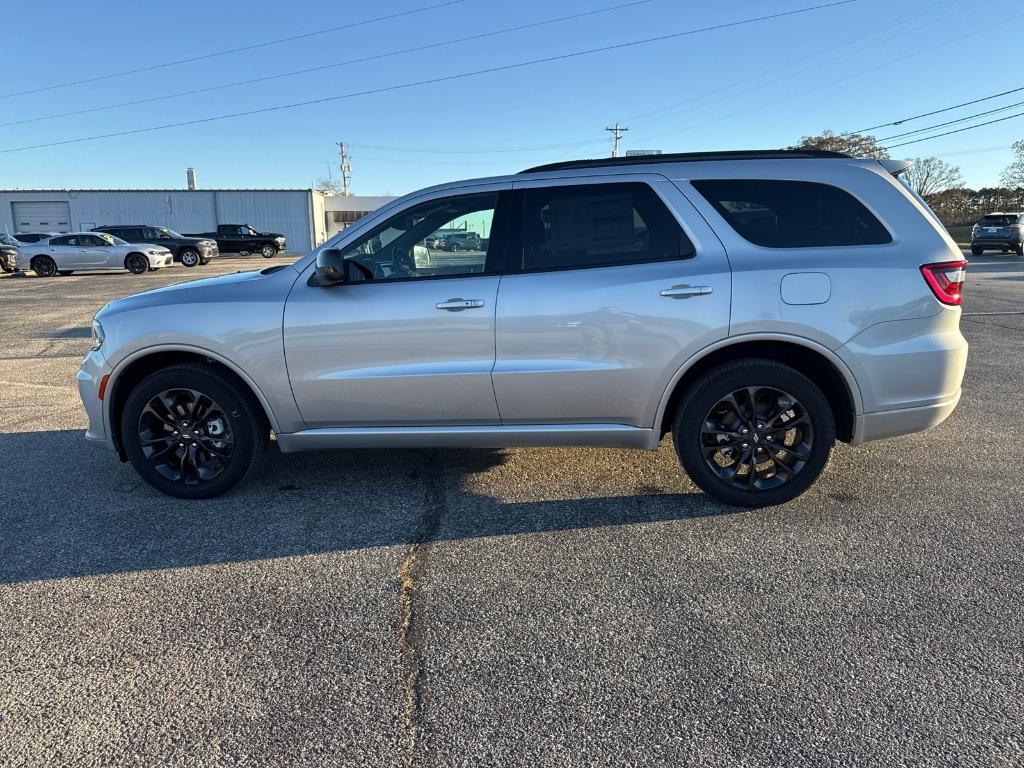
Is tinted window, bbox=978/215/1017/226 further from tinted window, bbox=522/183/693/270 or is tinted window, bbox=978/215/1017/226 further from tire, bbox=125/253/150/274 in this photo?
tire, bbox=125/253/150/274

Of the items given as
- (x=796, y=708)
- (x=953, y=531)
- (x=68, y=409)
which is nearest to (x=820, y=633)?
(x=796, y=708)

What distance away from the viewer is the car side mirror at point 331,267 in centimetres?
381

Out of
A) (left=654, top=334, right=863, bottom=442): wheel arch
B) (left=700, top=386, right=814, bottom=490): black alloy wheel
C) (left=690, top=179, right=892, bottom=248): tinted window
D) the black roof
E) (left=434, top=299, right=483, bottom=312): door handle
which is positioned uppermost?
the black roof

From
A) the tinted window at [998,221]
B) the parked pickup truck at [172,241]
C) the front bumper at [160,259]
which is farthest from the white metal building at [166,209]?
the tinted window at [998,221]

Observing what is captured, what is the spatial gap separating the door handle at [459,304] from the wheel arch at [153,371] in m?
1.20

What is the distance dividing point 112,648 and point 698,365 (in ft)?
10.1

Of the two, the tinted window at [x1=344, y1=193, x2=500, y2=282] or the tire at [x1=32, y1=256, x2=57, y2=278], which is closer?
the tinted window at [x1=344, y1=193, x2=500, y2=282]

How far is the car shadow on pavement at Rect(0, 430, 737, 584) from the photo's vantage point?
11.7 ft

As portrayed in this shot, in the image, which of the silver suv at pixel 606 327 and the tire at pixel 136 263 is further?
the tire at pixel 136 263

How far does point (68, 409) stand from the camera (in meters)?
6.48

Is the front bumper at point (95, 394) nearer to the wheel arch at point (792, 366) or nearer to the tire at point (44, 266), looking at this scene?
the wheel arch at point (792, 366)

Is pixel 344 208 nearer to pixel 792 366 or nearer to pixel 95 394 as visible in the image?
pixel 95 394

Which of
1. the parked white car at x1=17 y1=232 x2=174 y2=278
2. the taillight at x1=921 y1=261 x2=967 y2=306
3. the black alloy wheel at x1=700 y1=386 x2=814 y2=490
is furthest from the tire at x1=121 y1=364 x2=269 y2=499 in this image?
the parked white car at x1=17 y1=232 x2=174 y2=278

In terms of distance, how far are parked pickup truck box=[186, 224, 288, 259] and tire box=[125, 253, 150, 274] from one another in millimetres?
11189
